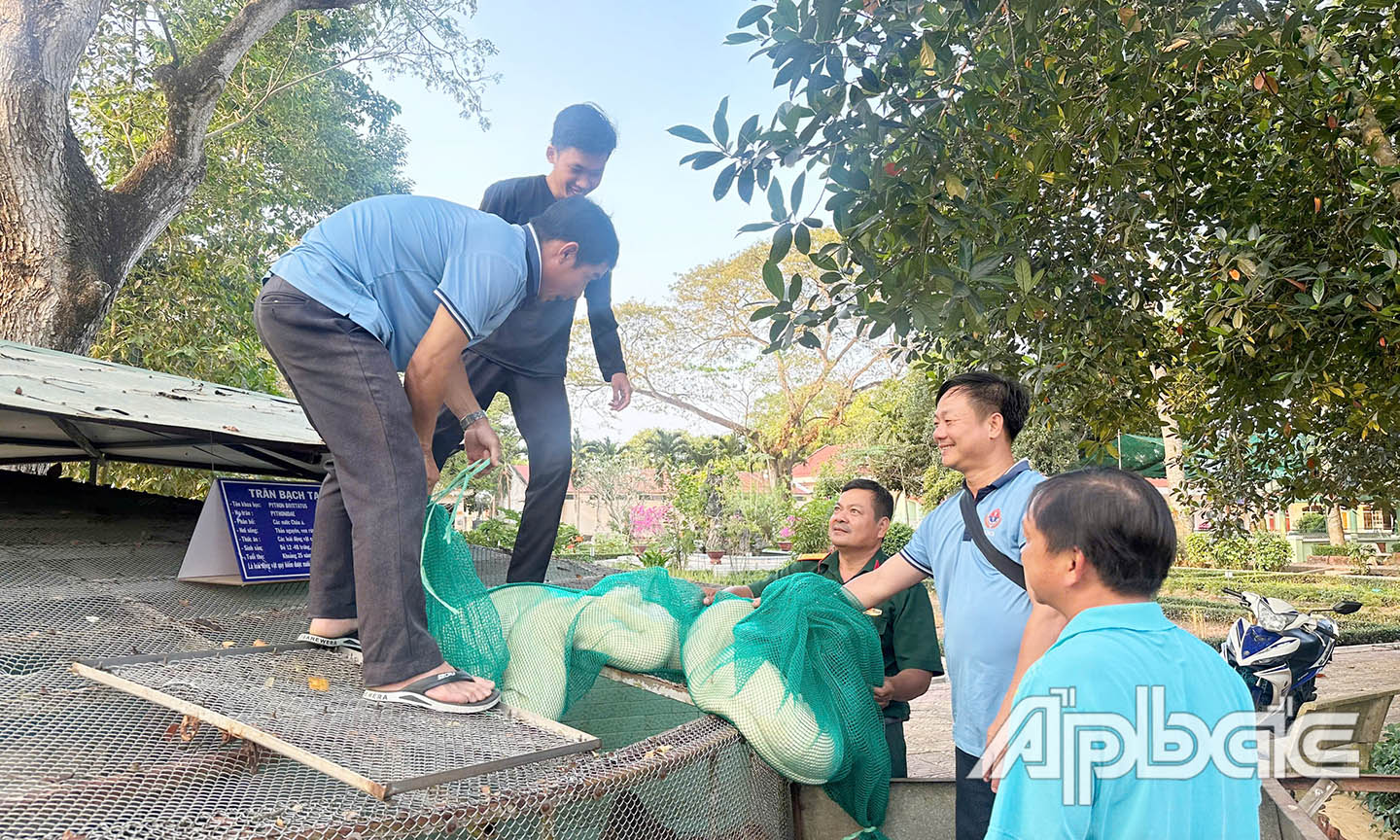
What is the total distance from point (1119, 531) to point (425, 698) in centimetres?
151

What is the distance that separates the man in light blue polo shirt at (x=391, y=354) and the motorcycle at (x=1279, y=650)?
614 centimetres

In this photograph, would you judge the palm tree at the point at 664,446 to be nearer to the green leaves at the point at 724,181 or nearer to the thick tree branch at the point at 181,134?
the thick tree branch at the point at 181,134

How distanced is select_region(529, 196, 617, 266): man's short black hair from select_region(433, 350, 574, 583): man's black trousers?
109 centimetres

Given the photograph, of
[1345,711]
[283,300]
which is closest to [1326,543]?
[1345,711]

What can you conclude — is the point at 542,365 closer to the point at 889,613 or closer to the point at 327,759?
the point at 889,613

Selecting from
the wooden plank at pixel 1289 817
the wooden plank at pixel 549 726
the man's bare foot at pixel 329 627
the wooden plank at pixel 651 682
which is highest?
the man's bare foot at pixel 329 627

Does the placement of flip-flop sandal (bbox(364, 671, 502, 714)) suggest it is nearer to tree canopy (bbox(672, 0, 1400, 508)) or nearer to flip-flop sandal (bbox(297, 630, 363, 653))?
flip-flop sandal (bbox(297, 630, 363, 653))

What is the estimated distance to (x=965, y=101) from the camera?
2795 mm

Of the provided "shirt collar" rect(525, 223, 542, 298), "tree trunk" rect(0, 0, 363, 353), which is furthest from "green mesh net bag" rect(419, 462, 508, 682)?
"tree trunk" rect(0, 0, 363, 353)

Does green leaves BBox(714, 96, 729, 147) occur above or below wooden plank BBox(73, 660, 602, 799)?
above

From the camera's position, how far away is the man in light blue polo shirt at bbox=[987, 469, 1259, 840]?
4.64 feet

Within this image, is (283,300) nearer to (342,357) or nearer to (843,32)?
(342,357)

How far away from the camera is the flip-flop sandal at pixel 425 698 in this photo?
83.0 inches

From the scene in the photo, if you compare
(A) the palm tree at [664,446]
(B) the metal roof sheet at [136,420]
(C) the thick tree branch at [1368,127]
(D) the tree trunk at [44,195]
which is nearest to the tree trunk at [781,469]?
(A) the palm tree at [664,446]
